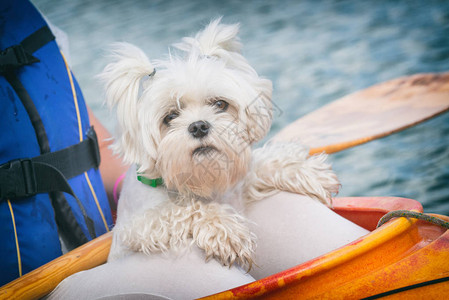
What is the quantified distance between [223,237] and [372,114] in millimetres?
1265

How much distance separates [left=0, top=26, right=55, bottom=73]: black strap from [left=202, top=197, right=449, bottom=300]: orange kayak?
2.36 feet

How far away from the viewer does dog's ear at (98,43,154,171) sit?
34.1 inches

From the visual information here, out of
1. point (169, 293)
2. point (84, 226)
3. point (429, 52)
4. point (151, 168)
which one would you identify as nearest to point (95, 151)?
point (84, 226)

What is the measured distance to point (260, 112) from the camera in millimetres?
Answer: 910

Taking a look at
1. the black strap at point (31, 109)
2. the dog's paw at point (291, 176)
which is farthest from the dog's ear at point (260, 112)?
the black strap at point (31, 109)

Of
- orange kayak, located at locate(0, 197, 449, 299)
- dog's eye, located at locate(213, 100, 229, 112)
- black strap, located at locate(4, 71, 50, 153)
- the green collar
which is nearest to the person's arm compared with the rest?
black strap, located at locate(4, 71, 50, 153)

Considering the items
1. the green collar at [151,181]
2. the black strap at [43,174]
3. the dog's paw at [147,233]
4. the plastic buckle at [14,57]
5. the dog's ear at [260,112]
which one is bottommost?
the dog's paw at [147,233]

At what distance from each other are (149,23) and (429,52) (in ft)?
14.1

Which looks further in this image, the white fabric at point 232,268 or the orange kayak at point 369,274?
the white fabric at point 232,268

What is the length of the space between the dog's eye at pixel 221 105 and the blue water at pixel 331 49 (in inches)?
7.7

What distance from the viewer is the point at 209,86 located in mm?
856

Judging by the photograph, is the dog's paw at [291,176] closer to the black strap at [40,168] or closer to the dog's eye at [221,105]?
the dog's eye at [221,105]

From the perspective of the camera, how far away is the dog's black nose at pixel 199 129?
0.82m

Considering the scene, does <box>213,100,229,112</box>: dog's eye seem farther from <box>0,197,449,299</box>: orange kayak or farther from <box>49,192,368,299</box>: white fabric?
<box>0,197,449,299</box>: orange kayak
